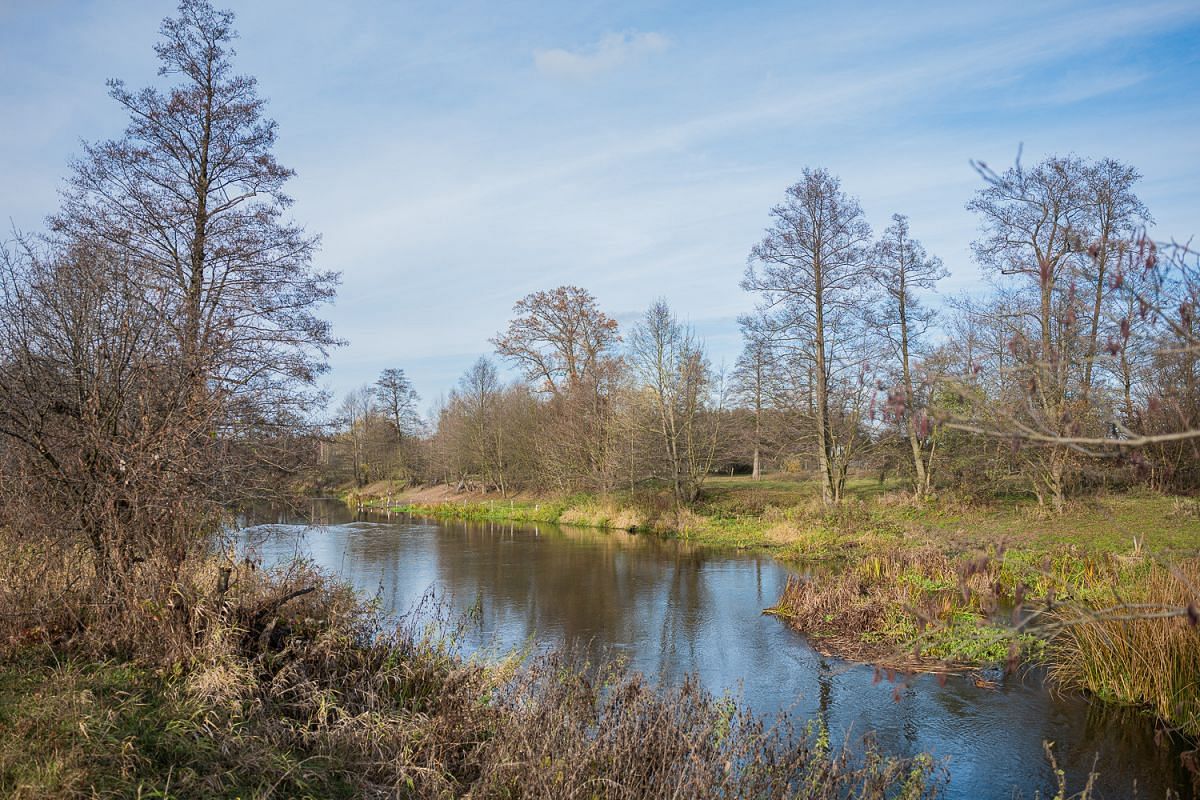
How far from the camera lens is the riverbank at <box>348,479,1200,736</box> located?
13.3ft

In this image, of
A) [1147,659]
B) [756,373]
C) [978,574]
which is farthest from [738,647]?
[756,373]

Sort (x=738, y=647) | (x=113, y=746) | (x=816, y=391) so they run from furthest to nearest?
1. (x=816, y=391)
2. (x=738, y=647)
3. (x=113, y=746)

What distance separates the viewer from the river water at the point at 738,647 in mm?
6938

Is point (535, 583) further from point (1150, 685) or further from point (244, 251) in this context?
point (1150, 685)

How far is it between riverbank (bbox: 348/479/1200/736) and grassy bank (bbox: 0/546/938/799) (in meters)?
1.60

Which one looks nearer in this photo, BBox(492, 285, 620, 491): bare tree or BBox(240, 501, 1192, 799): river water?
BBox(240, 501, 1192, 799): river water

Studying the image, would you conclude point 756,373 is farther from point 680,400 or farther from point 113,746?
point 113,746

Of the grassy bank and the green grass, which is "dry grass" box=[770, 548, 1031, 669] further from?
the green grass

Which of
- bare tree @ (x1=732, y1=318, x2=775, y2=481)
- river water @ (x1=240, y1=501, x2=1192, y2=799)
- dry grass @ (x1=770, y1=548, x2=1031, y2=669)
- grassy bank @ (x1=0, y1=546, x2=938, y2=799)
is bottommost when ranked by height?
river water @ (x1=240, y1=501, x2=1192, y2=799)

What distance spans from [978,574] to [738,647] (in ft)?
11.3

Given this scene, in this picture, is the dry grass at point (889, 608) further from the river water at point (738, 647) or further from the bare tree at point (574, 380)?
the bare tree at point (574, 380)

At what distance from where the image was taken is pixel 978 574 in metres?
10.2

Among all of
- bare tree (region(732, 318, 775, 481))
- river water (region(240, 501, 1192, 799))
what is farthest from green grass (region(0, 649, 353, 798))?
bare tree (region(732, 318, 775, 481))

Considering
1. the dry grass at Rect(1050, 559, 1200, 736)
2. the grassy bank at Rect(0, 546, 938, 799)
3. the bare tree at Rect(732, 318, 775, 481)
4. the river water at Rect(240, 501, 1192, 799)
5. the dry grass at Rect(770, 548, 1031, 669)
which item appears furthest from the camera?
the bare tree at Rect(732, 318, 775, 481)
